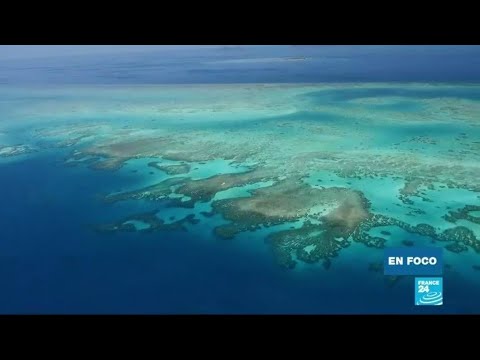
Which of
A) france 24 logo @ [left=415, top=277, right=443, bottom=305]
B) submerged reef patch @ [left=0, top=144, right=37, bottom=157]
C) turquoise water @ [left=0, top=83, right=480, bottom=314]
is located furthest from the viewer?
submerged reef patch @ [left=0, top=144, right=37, bottom=157]

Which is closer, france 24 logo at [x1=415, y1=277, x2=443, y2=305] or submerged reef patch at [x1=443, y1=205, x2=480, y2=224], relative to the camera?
france 24 logo at [x1=415, y1=277, x2=443, y2=305]

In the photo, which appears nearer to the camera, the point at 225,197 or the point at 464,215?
the point at 464,215

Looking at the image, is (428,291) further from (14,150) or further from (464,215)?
(14,150)


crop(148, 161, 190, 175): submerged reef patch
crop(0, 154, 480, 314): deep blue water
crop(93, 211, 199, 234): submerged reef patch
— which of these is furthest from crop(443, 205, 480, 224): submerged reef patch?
crop(148, 161, 190, 175): submerged reef patch

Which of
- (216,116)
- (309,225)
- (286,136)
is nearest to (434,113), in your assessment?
(286,136)

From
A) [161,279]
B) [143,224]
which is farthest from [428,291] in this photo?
[143,224]

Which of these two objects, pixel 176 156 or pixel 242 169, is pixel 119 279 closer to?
pixel 242 169

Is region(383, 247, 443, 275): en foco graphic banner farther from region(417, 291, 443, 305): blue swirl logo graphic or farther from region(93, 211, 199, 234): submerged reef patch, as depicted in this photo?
region(93, 211, 199, 234): submerged reef patch
